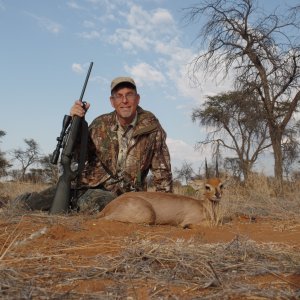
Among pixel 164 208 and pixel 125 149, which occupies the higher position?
pixel 125 149

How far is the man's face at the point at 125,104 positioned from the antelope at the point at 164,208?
1.52 m

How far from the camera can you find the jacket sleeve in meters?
6.92

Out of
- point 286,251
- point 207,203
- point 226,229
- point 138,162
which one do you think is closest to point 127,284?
point 286,251

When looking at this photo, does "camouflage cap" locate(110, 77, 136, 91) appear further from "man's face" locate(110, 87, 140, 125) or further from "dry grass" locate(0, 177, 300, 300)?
"dry grass" locate(0, 177, 300, 300)

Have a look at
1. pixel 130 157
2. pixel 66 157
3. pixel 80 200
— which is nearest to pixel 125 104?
pixel 130 157

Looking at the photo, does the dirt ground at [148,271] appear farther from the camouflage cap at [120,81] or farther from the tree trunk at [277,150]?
the tree trunk at [277,150]

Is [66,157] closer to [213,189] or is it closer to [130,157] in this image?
[130,157]

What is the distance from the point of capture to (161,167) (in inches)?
272

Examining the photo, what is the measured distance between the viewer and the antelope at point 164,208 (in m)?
5.34

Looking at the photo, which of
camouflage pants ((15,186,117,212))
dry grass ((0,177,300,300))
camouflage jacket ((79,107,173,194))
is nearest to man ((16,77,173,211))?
camouflage jacket ((79,107,173,194))

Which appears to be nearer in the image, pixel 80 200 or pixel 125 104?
pixel 80 200

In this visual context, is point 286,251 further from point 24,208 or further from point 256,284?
point 24,208

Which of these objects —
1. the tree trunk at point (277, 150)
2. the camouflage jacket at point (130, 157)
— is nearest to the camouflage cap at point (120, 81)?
the camouflage jacket at point (130, 157)

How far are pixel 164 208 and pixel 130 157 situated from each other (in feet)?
4.35
